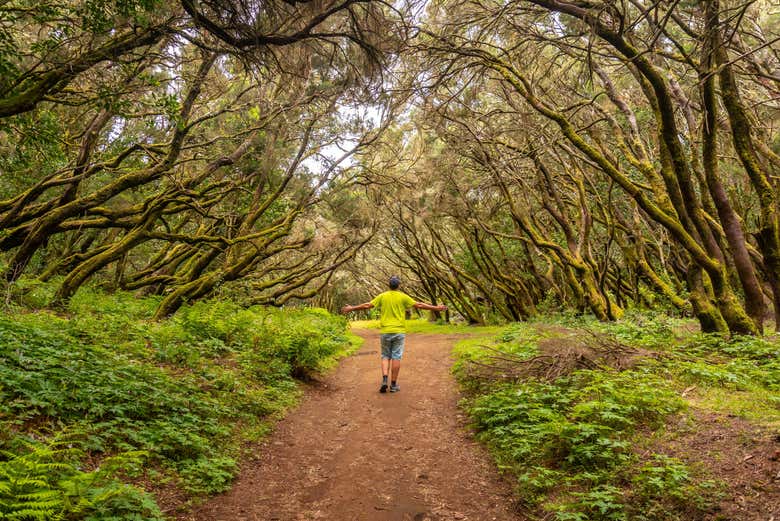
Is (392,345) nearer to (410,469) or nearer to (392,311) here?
(392,311)

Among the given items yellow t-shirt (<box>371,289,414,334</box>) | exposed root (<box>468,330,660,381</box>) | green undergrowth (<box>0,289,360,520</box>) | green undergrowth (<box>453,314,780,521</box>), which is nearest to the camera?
green undergrowth (<box>0,289,360,520</box>)

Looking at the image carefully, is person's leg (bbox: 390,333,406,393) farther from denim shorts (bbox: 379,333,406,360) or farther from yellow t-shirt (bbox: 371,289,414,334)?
yellow t-shirt (bbox: 371,289,414,334)

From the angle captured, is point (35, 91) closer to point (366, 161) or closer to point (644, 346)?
point (644, 346)

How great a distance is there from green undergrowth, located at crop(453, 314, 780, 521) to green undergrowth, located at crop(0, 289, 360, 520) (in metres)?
2.80

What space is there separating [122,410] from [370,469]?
2.49 m

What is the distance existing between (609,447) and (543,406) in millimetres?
1479

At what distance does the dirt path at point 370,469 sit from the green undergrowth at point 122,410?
1.04 ft

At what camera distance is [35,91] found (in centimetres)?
568

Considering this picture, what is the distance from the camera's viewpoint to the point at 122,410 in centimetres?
458

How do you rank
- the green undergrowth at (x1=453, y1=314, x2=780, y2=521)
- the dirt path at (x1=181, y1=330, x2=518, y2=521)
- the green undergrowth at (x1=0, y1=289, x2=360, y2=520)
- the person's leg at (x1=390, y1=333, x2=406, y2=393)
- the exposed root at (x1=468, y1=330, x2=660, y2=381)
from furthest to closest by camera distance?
the person's leg at (x1=390, y1=333, x2=406, y2=393) < the exposed root at (x1=468, y1=330, x2=660, y2=381) < the dirt path at (x1=181, y1=330, x2=518, y2=521) < the green undergrowth at (x1=453, y1=314, x2=780, y2=521) < the green undergrowth at (x1=0, y1=289, x2=360, y2=520)

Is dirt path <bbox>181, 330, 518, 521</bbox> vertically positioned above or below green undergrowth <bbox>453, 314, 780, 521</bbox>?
below

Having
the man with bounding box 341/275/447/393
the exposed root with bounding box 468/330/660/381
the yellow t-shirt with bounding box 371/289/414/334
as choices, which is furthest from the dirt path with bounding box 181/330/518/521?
the yellow t-shirt with bounding box 371/289/414/334

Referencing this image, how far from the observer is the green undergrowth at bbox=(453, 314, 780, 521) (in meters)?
3.40

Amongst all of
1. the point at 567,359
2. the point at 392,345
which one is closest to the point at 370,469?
the point at 567,359
